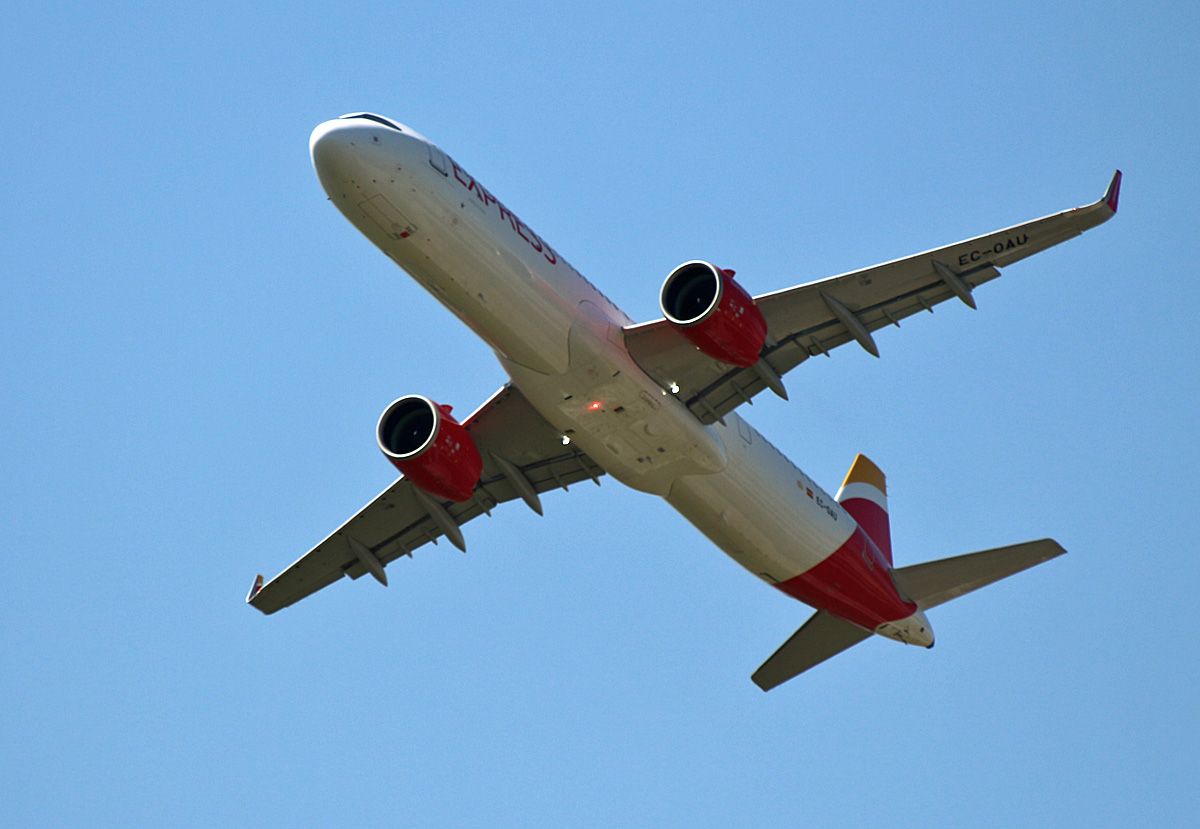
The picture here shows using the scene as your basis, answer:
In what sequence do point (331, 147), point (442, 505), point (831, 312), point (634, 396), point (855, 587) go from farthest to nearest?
point (442, 505)
point (855, 587)
point (831, 312)
point (634, 396)
point (331, 147)

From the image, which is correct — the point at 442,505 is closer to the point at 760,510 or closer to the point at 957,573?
the point at 760,510

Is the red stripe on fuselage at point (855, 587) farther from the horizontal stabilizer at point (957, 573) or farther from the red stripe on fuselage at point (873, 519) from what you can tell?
the red stripe on fuselage at point (873, 519)

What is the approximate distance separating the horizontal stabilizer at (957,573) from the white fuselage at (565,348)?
261 cm

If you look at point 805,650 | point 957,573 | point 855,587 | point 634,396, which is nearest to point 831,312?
point 634,396

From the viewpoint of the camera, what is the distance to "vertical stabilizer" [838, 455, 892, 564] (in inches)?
1432

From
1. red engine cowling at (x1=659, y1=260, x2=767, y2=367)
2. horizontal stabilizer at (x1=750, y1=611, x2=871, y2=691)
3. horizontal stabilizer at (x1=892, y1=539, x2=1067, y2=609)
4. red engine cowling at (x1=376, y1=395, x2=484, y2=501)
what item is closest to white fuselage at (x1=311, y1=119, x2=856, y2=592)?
red engine cowling at (x1=659, y1=260, x2=767, y2=367)

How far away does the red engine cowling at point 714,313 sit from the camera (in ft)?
86.7

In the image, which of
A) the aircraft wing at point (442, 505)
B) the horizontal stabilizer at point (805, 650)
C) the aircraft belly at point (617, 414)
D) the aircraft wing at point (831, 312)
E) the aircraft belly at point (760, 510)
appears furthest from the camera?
the horizontal stabilizer at point (805, 650)

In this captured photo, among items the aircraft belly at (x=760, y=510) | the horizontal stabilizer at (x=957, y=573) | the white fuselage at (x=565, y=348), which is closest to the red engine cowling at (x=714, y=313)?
the white fuselage at (x=565, y=348)

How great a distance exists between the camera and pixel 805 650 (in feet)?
114

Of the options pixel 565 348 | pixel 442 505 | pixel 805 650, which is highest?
pixel 565 348

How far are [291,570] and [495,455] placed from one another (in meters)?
6.28

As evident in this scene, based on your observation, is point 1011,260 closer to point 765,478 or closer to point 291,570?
point 765,478

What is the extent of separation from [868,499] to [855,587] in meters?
5.18
